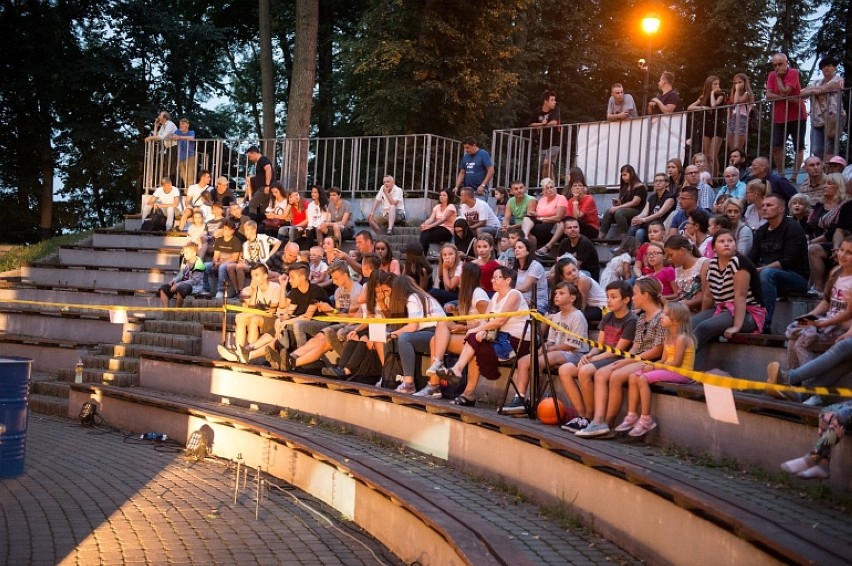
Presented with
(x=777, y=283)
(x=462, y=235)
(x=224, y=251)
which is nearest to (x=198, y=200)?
(x=224, y=251)

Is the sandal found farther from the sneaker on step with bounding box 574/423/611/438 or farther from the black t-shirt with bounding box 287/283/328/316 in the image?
the black t-shirt with bounding box 287/283/328/316

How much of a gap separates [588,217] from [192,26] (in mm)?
20472

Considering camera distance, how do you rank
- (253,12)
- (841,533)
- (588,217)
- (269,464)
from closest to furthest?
(841,533) < (269,464) < (588,217) < (253,12)

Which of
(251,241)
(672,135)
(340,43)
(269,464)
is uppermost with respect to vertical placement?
(340,43)

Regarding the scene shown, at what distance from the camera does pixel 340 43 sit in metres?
25.9

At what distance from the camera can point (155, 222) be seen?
21.8 m

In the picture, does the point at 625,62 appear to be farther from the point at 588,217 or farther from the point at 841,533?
the point at 841,533

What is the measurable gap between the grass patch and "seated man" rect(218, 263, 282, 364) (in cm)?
876

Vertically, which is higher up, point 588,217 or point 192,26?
point 192,26

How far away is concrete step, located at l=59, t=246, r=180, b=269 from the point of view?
1969 centimetres

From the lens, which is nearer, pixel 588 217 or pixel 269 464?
pixel 269 464

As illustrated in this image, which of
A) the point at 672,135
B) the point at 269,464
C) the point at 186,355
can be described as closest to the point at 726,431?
the point at 269,464

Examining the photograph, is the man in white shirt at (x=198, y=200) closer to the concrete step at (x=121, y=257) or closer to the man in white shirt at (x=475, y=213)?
the concrete step at (x=121, y=257)

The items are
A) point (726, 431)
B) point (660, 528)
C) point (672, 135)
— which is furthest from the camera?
point (672, 135)
